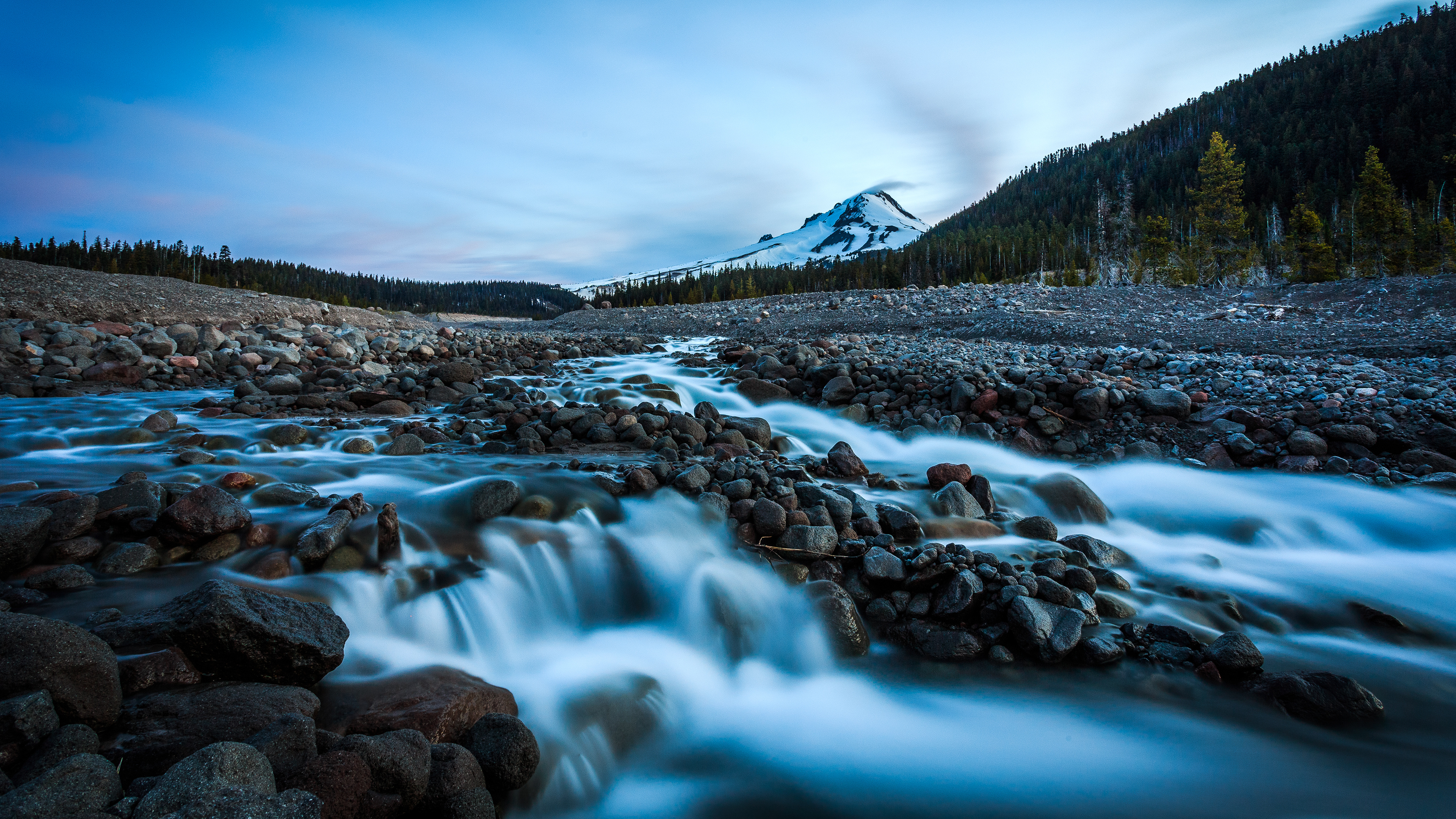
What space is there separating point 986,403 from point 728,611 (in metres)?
5.78

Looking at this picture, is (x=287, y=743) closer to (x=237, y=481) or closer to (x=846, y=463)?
(x=237, y=481)

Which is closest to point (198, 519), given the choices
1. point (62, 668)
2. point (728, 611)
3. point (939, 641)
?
point (62, 668)

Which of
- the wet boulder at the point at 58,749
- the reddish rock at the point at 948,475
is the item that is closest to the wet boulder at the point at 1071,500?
the reddish rock at the point at 948,475

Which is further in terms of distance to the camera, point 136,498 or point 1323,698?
point 136,498

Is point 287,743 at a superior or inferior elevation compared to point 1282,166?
inferior

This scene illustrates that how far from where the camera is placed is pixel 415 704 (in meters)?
2.72

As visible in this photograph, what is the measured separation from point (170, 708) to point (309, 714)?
45 cm

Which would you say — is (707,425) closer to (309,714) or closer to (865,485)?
(865,485)

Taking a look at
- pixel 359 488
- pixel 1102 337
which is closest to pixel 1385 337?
pixel 1102 337

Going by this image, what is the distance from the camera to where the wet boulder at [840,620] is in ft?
12.8

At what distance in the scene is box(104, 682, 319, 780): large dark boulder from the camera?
206 centimetres

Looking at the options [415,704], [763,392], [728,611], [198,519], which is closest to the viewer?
[415,704]

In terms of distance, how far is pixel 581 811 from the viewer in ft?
8.89

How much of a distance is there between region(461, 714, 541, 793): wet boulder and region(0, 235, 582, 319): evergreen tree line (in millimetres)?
26395
